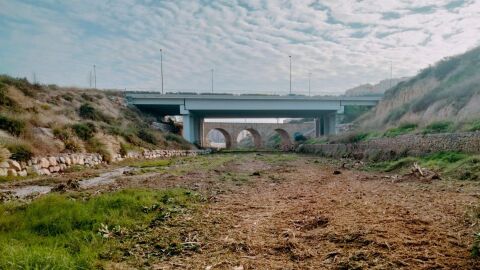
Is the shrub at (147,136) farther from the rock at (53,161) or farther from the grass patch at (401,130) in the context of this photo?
the grass patch at (401,130)

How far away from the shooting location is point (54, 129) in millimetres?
14773

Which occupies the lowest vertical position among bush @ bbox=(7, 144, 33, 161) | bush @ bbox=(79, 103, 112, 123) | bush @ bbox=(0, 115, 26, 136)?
bush @ bbox=(7, 144, 33, 161)

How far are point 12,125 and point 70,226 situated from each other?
401 inches

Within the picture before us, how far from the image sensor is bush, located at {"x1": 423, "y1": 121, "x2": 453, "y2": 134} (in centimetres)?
1360

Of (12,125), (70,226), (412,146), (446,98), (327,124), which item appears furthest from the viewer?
(327,124)

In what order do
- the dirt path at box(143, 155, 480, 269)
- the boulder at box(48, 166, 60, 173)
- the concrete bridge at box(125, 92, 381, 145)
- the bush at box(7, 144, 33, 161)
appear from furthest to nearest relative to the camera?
the concrete bridge at box(125, 92, 381, 145)
the boulder at box(48, 166, 60, 173)
the bush at box(7, 144, 33, 161)
the dirt path at box(143, 155, 480, 269)

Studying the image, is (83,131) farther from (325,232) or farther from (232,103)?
(232,103)

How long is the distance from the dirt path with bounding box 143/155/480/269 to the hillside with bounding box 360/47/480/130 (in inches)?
325

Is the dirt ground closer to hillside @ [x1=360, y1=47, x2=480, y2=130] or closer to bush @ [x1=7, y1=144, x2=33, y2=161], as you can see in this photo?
bush @ [x1=7, y1=144, x2=33, y2=161]

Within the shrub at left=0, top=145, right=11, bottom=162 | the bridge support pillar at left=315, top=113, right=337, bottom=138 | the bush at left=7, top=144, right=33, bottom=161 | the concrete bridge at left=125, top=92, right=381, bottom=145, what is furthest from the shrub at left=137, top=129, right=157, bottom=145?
the bridge support pillar at left=315, top=113, right=337, bottom=138

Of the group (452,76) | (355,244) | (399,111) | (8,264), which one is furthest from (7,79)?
(452,76)

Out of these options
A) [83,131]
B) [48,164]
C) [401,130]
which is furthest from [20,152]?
[401,130]

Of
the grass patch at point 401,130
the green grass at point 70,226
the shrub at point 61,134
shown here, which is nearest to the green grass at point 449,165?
the grass patch at point 401,130

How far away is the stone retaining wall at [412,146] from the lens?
11.1 m
